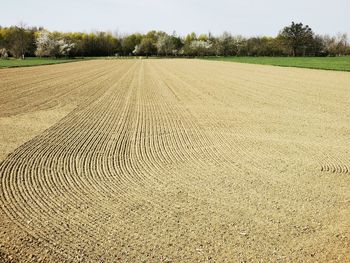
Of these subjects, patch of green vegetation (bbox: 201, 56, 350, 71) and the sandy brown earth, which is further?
patch of green vegetation (bbox: 201, 56, 350, 71)

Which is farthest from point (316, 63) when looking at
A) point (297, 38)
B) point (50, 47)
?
point (50, 47)

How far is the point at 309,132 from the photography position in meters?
16.3

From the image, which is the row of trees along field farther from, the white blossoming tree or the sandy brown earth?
the sandy brown earth

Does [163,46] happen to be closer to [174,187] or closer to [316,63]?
[316,63]

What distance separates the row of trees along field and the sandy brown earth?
10588 cm

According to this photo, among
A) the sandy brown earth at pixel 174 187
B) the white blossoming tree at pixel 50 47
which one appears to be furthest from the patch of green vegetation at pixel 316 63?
the white blossoming tree at pixel 50 47

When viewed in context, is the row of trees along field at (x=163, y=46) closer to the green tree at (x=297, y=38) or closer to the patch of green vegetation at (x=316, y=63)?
the green tree at (x=297, y=38)

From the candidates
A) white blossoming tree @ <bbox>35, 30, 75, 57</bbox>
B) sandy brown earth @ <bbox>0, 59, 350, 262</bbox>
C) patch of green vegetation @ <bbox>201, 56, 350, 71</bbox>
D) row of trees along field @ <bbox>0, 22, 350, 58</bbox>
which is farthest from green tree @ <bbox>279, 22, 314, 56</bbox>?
sandy brown earth @ <bbox>0, 59, 350, 262</bbox>

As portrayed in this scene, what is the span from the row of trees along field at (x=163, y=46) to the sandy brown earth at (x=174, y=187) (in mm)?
105885

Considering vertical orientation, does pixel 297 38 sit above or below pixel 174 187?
above

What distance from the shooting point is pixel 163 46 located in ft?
477

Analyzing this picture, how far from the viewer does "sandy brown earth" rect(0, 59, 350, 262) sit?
727cm

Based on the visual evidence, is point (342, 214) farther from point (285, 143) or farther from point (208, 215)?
point (285, 143)

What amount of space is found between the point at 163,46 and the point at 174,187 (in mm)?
139892
